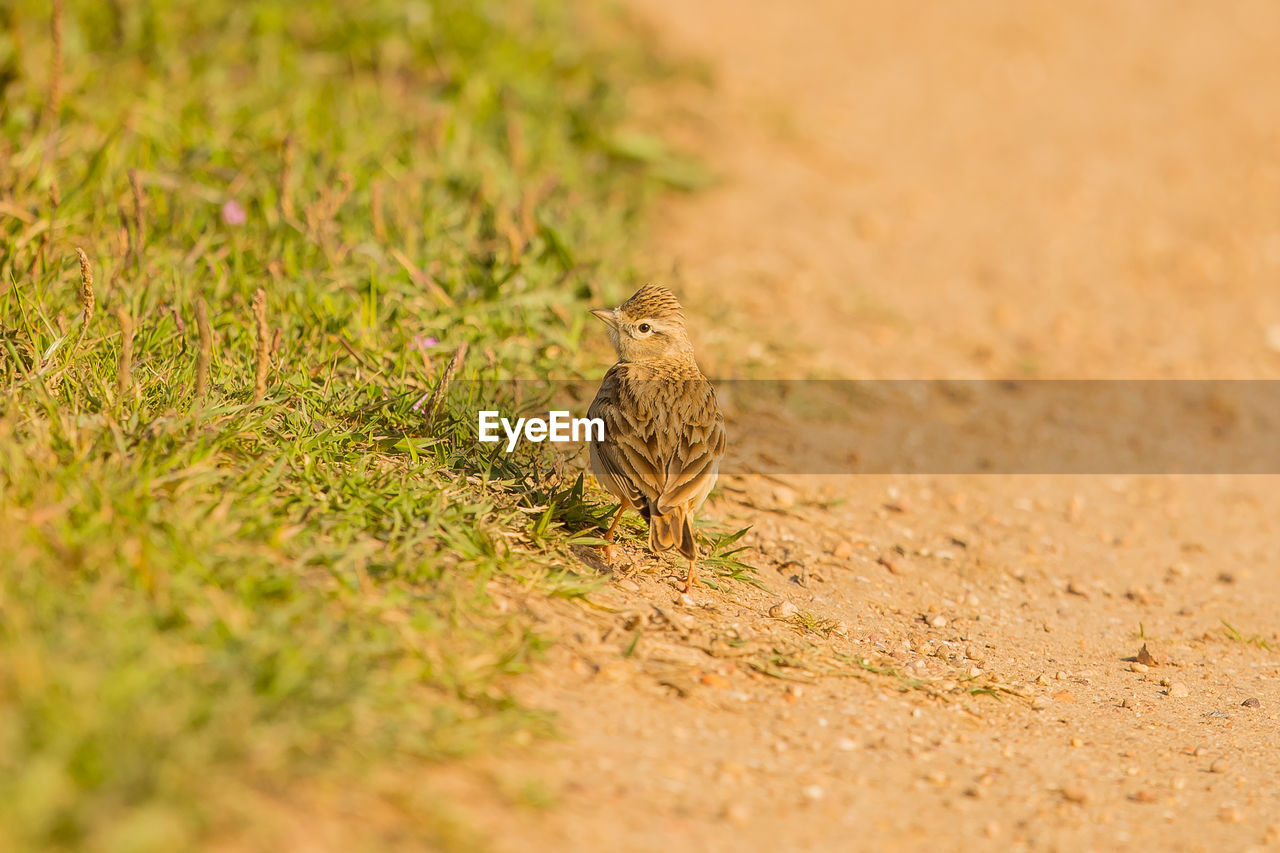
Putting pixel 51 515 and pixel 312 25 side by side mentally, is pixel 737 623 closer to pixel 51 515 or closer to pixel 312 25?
pixel 51 515

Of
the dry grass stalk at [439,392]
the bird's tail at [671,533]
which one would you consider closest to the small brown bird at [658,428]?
the bird's tail at [671,533]

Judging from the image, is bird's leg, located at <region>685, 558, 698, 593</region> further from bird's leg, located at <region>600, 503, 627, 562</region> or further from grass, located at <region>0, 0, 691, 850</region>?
grass, located at <region>0, 0, 691, 850</region>

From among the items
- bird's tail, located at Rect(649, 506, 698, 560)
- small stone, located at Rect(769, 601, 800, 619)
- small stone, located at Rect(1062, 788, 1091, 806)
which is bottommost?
small stone, located at Rect(1062, 788, 1091, 806)

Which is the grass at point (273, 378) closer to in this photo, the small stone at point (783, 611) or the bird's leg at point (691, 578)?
the bird's leg at point (691, 578)

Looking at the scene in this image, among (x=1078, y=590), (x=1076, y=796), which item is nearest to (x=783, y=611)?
(x=1076, y=796)

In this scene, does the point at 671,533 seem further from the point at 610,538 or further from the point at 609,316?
Answer: the point at 609,316

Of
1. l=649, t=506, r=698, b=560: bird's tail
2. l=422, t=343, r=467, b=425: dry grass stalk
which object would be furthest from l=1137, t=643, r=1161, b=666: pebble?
l=422, t=343, r=467, b=425: dry grass stalk

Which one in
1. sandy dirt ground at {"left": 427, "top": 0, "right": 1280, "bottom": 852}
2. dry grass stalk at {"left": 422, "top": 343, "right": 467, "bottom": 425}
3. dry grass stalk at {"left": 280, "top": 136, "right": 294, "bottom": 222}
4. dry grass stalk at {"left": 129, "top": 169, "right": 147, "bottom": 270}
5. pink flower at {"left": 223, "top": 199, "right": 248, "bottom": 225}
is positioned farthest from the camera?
pink flower at {"left": 223, "top": 199, "right": 248, "bottom": 225}
